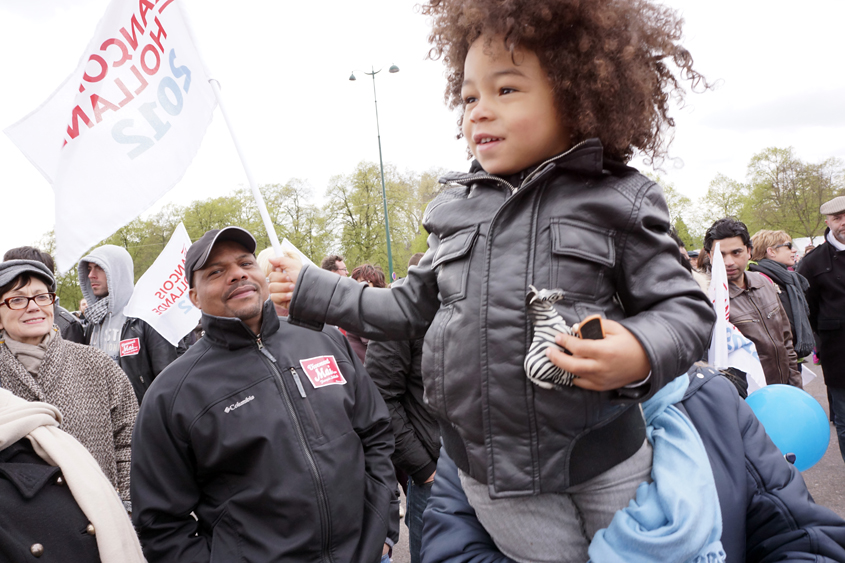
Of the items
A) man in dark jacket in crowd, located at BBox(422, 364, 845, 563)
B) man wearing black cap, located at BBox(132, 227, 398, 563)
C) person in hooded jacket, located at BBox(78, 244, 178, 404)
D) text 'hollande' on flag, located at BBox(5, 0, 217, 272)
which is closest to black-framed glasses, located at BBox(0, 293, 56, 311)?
man wearing black cap, located at BBox(132, 227, 398, 563)

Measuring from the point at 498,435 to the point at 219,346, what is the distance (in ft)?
6.12

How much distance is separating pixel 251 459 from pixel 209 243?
1061 mm

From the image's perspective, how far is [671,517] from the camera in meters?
1.18

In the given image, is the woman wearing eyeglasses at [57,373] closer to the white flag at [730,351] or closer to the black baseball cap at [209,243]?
the black baseball cap at [209,243]

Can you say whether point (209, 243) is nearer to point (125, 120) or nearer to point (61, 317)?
point (125, 120)

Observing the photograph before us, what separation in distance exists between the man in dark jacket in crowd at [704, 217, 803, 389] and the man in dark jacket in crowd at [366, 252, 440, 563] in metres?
3.03

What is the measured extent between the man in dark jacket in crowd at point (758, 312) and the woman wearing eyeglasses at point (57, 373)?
489cm

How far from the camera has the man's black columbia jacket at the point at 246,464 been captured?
2.38m

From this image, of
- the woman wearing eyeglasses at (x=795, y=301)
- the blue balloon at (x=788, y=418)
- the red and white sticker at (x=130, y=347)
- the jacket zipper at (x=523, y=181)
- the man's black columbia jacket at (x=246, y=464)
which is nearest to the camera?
the jacket zipper at (x=523, y=181)

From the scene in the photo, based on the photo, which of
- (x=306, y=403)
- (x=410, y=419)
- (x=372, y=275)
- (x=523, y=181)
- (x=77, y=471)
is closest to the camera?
(x=523, y=181)

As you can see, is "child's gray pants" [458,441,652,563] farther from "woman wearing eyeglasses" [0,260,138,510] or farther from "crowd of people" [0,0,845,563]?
"woman wearing eyeglasses" [0,260,138,510]

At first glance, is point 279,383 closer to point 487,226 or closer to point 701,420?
point 487,226

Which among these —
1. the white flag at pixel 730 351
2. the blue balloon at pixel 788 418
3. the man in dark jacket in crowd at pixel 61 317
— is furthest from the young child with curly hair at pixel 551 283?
the man in dark jacket in crowd at pixel 61 317

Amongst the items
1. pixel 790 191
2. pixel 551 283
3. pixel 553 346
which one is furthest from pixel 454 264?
pixel 790 191
